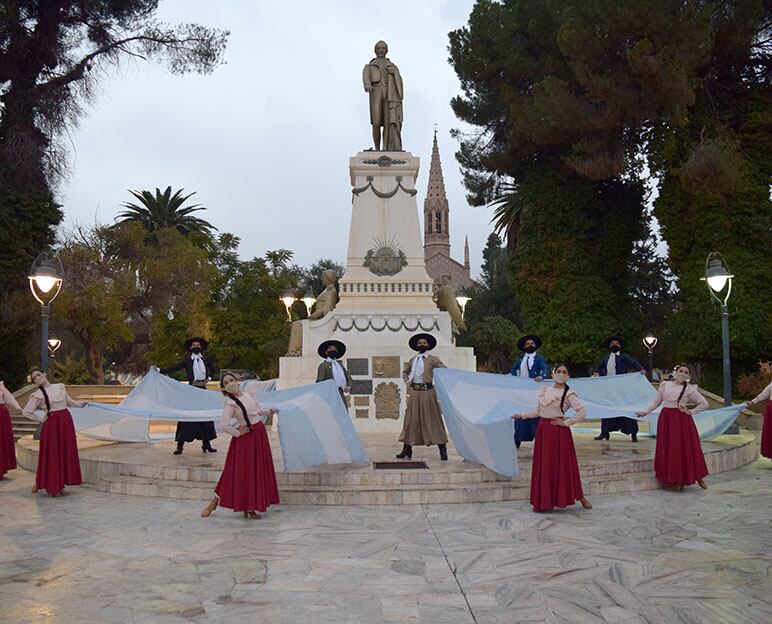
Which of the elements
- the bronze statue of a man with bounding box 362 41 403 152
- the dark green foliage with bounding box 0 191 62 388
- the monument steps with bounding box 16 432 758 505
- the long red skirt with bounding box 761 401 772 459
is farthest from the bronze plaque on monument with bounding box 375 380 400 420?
the dark green foliage with bounding box 0 191 62 388

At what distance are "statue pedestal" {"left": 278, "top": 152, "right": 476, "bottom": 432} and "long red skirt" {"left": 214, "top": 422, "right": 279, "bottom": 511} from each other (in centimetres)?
657

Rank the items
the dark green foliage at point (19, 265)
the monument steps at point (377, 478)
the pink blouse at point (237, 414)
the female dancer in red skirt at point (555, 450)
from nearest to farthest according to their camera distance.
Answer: the pink blouse at point (237, 414), the female dancer in red skirt at point (555, 450), the monument steps at point (377, 478), the dark green foliage at point (19, 265)

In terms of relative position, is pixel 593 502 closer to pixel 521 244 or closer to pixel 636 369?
pixel 636 369

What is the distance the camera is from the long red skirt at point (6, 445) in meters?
10.6

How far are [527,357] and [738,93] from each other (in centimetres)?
1758

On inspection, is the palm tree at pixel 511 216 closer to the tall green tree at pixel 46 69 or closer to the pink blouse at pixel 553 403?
the tall green tree at pixel 46 69

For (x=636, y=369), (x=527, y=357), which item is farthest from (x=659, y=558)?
(x=636, y=369)

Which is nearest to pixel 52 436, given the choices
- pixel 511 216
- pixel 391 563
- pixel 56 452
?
pixel 56 452

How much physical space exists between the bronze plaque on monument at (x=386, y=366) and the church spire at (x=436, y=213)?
76531mm

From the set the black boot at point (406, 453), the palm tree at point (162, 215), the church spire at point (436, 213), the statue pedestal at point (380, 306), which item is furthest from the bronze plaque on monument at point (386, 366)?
the church spire at point (436, 213)

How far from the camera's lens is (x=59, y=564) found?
5977mm

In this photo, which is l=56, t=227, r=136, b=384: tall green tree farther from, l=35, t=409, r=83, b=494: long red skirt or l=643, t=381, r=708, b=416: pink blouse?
l=643, t=381, r=708, b=416: pink blouse

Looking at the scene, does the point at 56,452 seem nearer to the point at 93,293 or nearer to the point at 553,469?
the point at 553,469

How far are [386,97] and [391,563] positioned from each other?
13147mm
